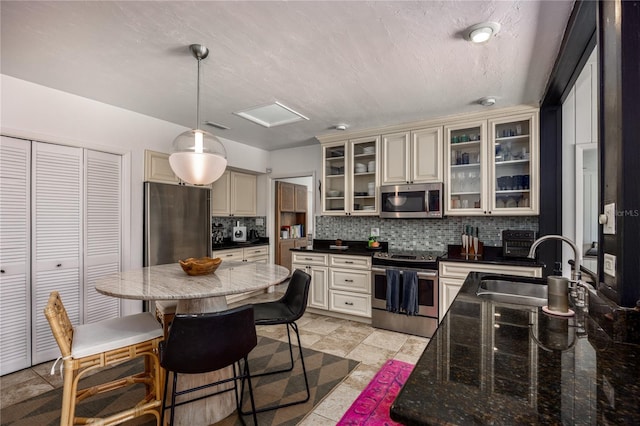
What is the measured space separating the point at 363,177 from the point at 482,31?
2476 mm

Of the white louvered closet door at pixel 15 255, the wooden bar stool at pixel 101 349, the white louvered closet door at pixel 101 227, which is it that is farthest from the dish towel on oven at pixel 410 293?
A: the white louvered closet door at pixel 15 255

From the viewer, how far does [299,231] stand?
6.50m

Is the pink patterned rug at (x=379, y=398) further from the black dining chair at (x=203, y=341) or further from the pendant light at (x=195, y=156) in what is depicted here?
the pendant light at (x=195, y=156)

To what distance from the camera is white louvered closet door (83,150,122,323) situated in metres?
3.04

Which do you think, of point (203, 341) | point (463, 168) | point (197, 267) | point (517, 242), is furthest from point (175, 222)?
point (517, 242)

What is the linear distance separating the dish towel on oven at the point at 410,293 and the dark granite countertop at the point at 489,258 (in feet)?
1.25

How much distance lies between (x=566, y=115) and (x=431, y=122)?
1.27 metres

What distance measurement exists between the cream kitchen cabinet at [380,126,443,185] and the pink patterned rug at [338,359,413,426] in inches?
82.5

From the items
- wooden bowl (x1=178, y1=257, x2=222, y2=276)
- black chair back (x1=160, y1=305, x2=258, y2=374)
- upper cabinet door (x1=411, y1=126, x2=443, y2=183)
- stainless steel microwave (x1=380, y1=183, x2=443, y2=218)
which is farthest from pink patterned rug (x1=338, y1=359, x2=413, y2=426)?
upper cabinet door (x1=411, y1=126, x2=443, y2=183)

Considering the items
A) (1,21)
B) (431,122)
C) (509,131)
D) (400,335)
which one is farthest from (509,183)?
(1,21)

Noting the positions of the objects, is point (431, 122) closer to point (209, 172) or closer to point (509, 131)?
point (509, 131)

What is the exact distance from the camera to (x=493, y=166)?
3.33 meters

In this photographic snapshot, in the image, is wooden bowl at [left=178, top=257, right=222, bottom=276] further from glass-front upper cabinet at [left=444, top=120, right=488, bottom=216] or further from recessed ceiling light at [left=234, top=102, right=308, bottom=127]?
glass-front upper cabinet at [left=444, top=120, right=488, bottom=216]

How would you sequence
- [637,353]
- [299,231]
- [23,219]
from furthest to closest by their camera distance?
[299,231] < [23,219] < [637,353]
